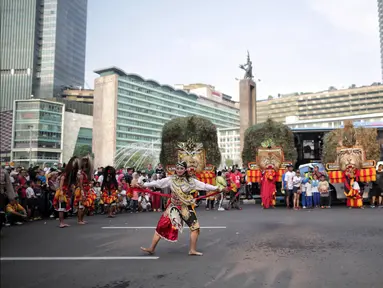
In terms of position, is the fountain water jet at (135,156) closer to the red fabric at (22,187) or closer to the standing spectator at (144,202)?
the standing spectator at (144,202)

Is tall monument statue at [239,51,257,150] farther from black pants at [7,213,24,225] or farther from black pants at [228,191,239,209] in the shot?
black pants at [7,213,24,225]

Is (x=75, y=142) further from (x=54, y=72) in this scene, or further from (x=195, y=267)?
(x=195, y=267)

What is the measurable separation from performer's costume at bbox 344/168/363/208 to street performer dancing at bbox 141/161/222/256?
418 inches

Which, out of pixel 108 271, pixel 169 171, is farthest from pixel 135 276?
pixel 169 171

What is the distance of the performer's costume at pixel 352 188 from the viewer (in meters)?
15.6

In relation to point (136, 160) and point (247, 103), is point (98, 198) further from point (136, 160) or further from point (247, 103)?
point (136, 160)

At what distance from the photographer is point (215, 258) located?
249 inches

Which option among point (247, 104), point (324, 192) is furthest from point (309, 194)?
point (247, 104)

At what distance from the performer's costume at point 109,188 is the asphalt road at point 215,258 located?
3665 mm

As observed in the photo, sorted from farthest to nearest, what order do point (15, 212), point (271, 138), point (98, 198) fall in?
point (271, 138) < point (98, 198) < point (15, 212)

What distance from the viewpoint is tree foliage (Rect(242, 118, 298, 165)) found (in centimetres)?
1872

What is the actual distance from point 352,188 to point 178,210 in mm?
11276

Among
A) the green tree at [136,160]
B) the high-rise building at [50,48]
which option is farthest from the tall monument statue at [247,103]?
the high-rise building at [50,48]

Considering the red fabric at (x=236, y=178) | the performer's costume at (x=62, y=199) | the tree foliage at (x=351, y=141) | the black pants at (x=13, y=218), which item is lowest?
the black pants at (x=13, y=218)
